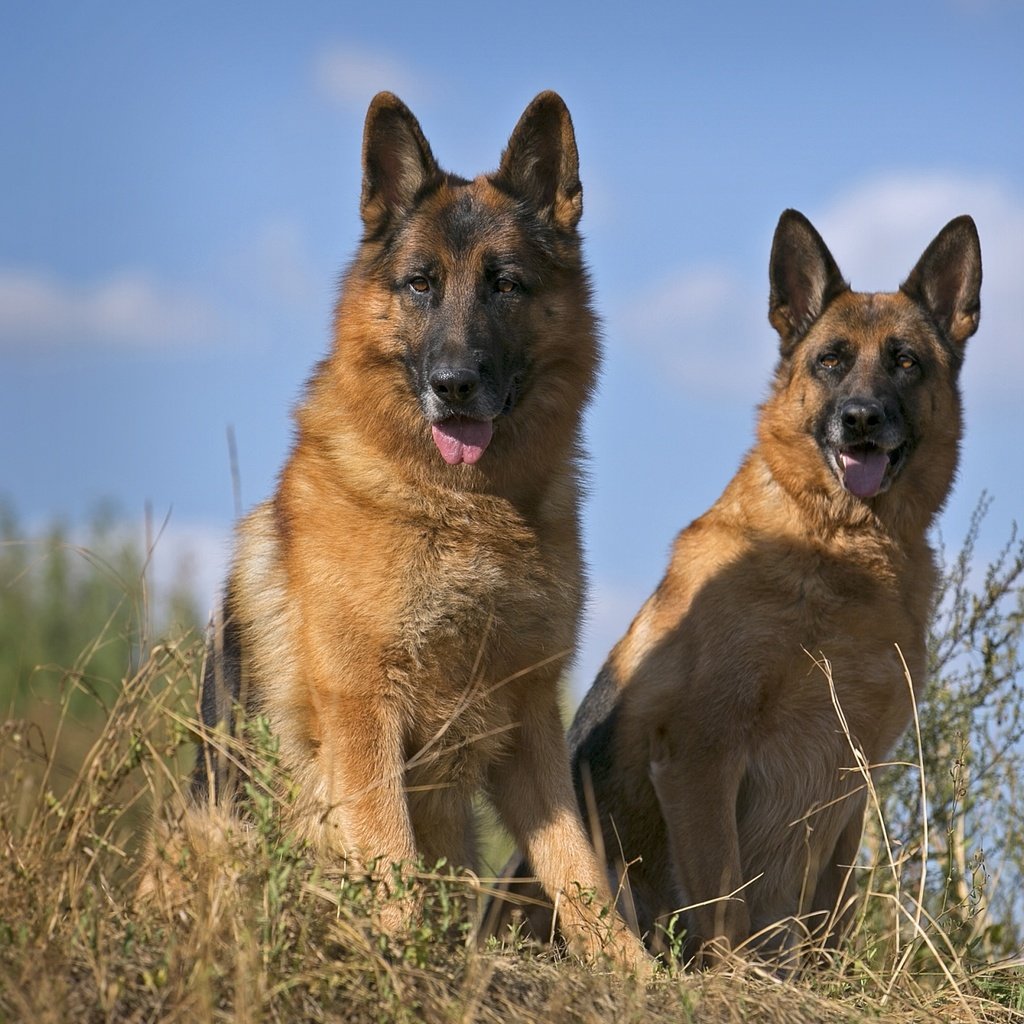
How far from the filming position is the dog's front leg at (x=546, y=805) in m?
4.13

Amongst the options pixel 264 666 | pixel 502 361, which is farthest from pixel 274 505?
pixel 502 361

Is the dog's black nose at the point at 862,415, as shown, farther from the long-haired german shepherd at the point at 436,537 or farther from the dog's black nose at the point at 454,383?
the dog's black nose at the point at 454,383

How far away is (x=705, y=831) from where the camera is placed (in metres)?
4.68

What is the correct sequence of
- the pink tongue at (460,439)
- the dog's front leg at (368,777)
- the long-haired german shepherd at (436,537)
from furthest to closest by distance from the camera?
the pink tongue at (460,439)
the long-haired german shepherd at (436,537)
the dog's front leg at (368,777)

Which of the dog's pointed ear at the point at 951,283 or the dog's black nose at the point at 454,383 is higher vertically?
the dog's pointed ear at the point at 951,283

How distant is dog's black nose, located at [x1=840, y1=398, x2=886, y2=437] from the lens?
5.02 meters

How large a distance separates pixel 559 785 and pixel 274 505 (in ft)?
4.74

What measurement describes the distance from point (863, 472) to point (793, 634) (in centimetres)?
80

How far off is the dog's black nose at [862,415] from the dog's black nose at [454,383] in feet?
6.07

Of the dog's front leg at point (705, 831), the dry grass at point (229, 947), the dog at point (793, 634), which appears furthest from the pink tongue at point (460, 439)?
the dog's front leg at point (705, 831)

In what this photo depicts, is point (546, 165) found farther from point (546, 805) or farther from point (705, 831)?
point (705, 831)

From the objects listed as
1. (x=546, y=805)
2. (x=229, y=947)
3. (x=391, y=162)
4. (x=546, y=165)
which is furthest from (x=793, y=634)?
(x=229, y=947)

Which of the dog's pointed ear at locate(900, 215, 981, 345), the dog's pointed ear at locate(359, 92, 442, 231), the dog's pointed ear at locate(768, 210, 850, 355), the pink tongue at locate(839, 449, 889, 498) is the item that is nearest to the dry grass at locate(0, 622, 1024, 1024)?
the dog's pointed ear at locate(359, 92, 442, 231)

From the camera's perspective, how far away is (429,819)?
161 inches
